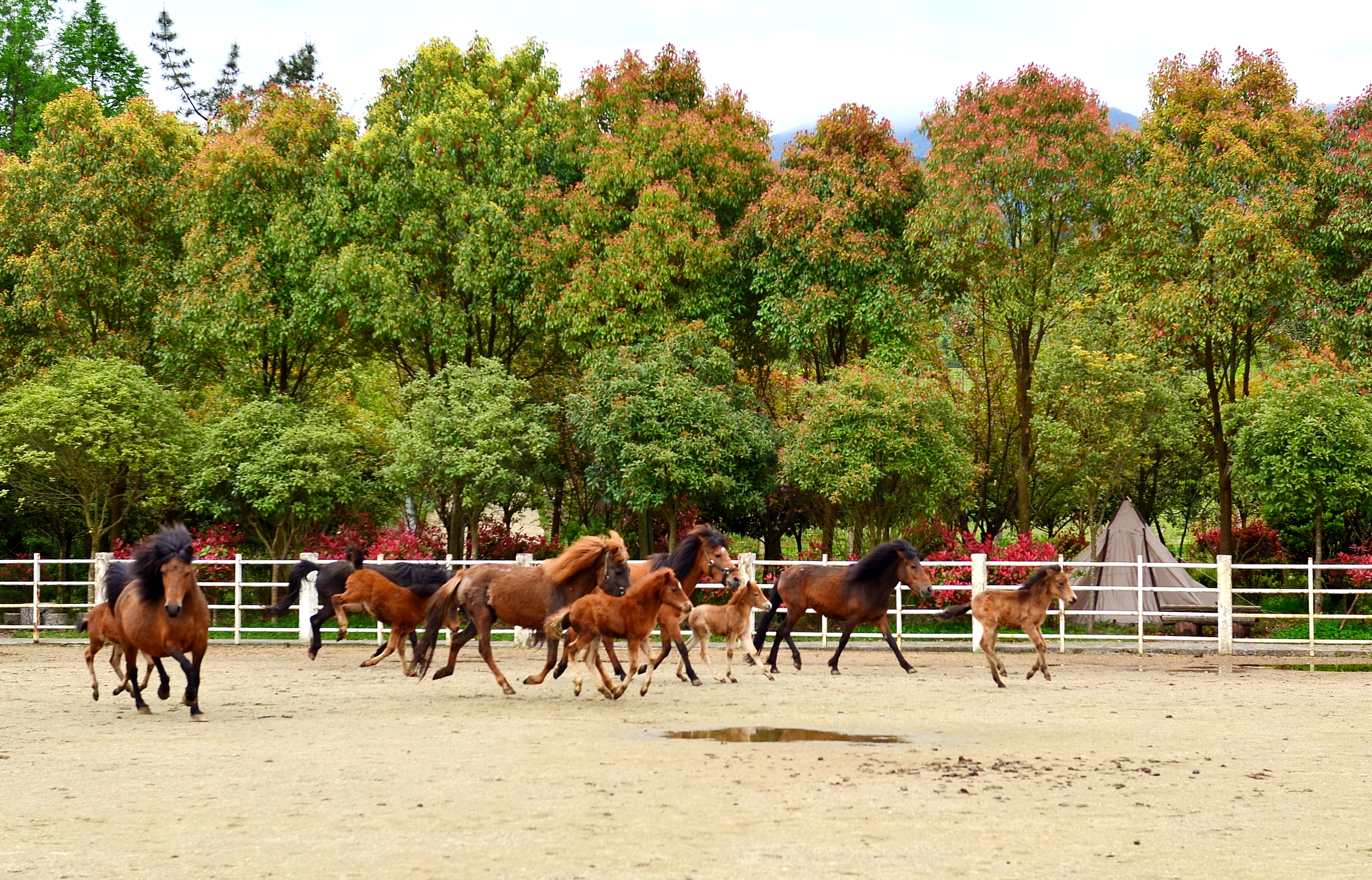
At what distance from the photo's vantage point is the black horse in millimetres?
15367

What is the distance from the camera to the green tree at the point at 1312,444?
22797 millimetres

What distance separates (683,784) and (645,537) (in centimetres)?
1833

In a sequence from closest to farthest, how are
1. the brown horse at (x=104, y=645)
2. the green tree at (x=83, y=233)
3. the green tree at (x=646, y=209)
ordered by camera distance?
the brown horse at (x=104, y=645) < the green tree at (x=646, y=209) < the green tree at (x=83, y=233)

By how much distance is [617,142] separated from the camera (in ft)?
85.7

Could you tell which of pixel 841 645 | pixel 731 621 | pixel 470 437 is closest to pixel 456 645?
pixel 731 621

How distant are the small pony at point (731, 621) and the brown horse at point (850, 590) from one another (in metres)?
0.69

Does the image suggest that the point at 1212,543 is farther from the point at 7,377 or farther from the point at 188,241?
the point at 7,377

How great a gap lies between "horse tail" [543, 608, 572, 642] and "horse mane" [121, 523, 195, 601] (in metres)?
3.37

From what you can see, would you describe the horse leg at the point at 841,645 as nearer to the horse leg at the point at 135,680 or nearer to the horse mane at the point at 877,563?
the horse mane at the point at 877,563

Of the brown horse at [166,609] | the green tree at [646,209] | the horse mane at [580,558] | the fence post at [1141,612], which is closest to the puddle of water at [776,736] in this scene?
the horse mane at [580,558]

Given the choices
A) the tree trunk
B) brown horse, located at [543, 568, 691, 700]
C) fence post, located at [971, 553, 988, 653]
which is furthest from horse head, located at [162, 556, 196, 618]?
the tree trunk

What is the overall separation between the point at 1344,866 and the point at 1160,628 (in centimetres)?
1861

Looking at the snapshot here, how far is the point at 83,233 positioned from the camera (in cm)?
2680

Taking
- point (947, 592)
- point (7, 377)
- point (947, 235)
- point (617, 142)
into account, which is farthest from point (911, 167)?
point (7, 377)
